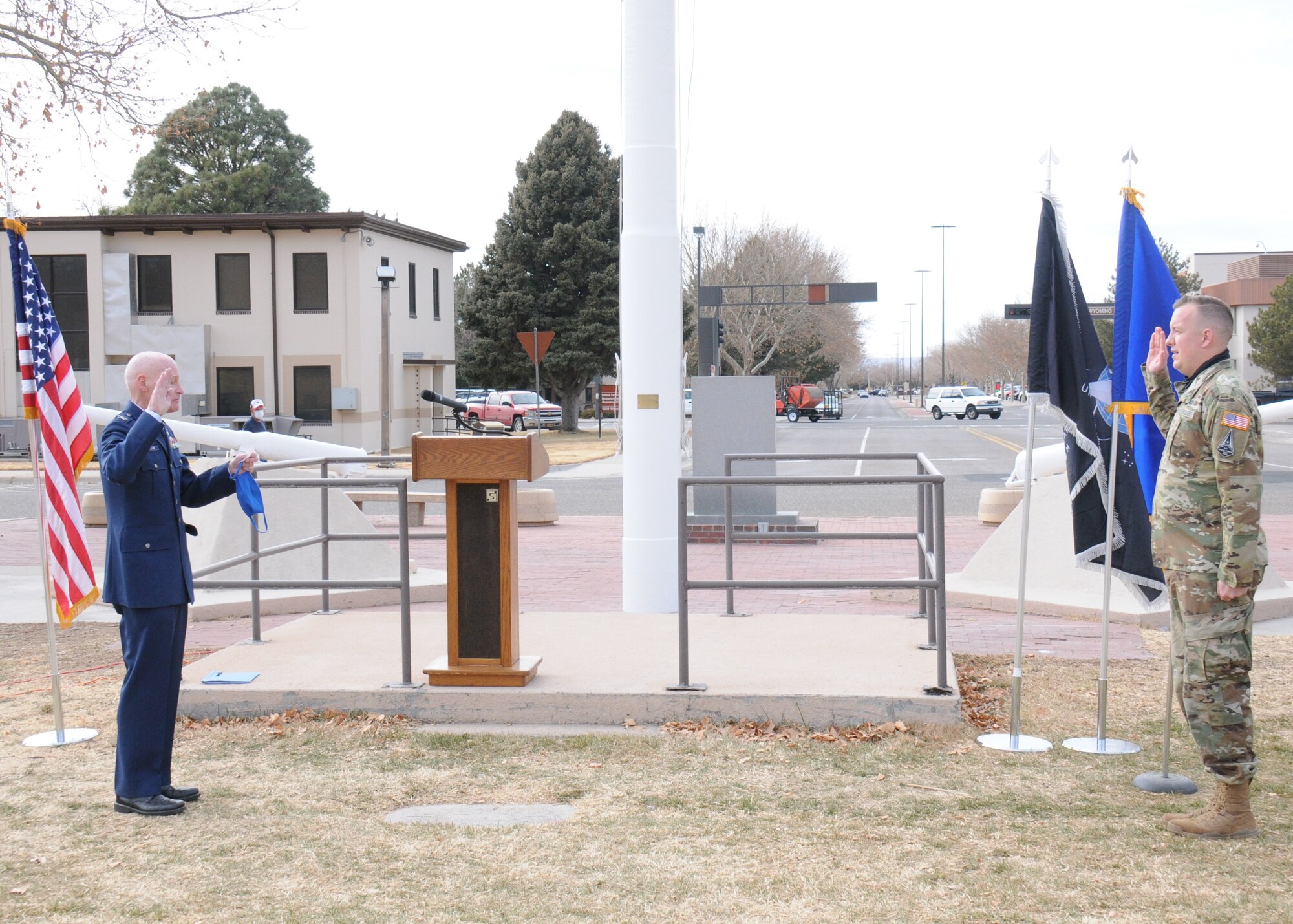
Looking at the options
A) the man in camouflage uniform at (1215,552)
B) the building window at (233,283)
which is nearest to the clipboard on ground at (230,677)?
the man in camouflage uniform at (1215,552)

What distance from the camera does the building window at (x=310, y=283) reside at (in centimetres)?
3278

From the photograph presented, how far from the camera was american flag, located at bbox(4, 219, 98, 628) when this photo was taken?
577cm

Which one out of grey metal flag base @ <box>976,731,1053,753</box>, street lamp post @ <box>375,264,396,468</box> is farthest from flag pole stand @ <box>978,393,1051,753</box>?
street lamp post @ <box>375,264,396,468</box>

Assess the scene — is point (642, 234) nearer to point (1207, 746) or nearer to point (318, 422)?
point (1207, 746)

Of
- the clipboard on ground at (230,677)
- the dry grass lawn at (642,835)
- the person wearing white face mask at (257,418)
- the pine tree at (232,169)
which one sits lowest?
the dry grass lawn at (642,835)

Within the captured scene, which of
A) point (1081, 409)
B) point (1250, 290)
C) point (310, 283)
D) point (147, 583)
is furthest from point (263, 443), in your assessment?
point (1250, 290)

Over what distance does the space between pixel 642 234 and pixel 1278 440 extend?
33.5 meters

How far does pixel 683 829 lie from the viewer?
14.8 feet

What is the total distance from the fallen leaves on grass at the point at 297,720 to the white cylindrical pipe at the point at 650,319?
8.60 feet

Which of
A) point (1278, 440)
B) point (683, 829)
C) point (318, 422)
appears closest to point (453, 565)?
point (683, 829)

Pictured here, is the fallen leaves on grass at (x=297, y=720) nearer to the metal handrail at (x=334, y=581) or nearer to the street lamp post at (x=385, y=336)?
the metal handrail at (x=334, y=581)

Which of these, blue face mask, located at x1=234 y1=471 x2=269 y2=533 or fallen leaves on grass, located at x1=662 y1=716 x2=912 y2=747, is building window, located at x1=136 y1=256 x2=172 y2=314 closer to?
blue face mask, located at x1=234 y1=471 x2=269 y2=533

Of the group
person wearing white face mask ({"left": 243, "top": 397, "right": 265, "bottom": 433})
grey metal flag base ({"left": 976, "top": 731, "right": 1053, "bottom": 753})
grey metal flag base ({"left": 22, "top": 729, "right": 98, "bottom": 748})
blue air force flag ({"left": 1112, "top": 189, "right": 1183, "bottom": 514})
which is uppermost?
blue air force flag ({"left": 1112, "top": 189, "right": 1183, "bottom": 514})

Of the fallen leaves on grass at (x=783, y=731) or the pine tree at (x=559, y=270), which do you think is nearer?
the fallen leaves on grass at (x=783, y=731)
